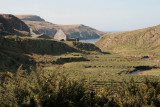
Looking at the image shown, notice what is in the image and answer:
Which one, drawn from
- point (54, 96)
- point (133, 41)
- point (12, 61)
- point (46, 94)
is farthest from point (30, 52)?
point (133, 41)

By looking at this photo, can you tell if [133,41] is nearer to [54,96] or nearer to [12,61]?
[12,61]

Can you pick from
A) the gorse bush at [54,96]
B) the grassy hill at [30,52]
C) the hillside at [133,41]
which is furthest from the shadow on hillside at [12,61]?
the hillside at [133,41]

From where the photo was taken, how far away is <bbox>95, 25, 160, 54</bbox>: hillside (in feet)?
387

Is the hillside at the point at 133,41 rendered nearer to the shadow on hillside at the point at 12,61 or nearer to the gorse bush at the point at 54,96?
the shadow on hillside at the point at 12,61

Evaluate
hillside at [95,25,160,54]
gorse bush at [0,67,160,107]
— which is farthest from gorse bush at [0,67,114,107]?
hillside at [95,25,160,54]

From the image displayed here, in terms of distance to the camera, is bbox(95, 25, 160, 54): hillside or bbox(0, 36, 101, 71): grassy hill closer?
bbox(0, 36, 101, 71): grassy hill

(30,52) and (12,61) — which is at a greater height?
(30,52)

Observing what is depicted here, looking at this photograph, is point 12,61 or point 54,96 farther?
point 12,61

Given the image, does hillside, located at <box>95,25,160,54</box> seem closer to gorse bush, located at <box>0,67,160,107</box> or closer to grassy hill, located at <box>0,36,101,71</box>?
grassy hill, located at <box>0,36,101,71</box>

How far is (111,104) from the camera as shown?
1733 cm

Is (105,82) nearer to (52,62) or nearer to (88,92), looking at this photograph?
(88,92)

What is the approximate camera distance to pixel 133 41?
132375 mm

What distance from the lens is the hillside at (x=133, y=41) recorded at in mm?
118062

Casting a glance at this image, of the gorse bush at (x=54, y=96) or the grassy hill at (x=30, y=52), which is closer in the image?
the gorse bush at (x=54, y=96)
